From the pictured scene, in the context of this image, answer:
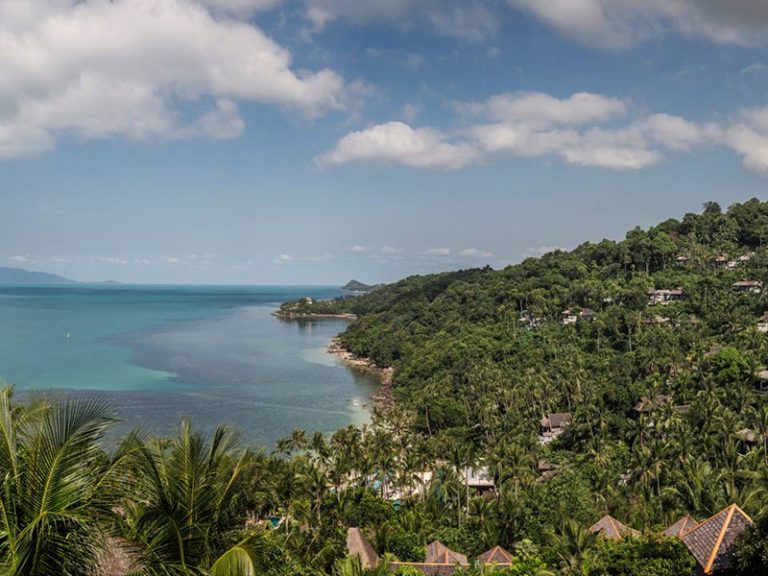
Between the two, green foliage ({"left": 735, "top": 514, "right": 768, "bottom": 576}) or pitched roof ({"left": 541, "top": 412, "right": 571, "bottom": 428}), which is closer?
green foliage ({"left": 735, "top": 514, "right": 768, "bottom": 576})

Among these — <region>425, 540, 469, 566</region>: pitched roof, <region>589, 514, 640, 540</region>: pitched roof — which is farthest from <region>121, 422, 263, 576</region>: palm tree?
<region>589, 514, 640, 540</region>: pitched roof

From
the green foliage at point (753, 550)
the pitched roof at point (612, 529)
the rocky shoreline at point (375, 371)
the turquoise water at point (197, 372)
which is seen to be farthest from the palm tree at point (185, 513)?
the rocky shoreline at point (375, 371)

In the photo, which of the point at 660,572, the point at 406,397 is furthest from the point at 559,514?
the point at 406,397

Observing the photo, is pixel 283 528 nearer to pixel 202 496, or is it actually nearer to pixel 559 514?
pixel 559 514

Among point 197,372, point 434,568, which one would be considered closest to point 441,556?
point 434,568

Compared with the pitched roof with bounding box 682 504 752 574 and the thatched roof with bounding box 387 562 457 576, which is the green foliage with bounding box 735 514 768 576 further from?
the thatched roof with bounding box 387 562 457 576

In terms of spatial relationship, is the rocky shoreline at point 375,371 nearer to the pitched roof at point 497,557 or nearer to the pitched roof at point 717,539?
the pitched roof at point 497,557
